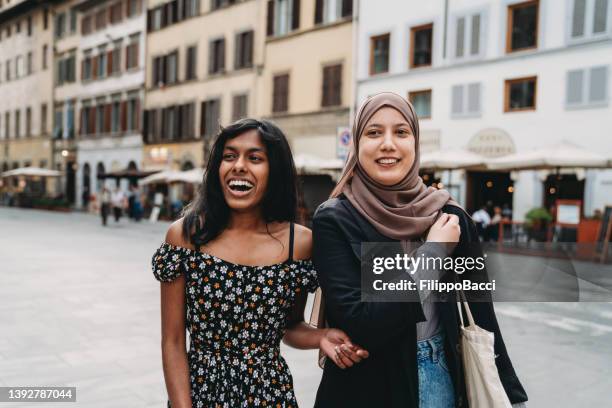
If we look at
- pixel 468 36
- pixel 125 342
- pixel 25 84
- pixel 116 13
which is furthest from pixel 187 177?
pixel 25 84

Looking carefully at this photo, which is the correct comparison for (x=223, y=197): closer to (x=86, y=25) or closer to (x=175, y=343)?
(x=175, y=343)

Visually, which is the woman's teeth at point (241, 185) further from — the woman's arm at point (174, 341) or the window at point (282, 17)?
the window at point (282, 17)

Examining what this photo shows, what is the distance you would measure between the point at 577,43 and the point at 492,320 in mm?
18745

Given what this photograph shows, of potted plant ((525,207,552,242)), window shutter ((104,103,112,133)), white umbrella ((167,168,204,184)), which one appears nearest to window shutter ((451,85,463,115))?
potted plant ((525,207,552,242))

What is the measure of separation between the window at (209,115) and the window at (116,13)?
35.7 ft

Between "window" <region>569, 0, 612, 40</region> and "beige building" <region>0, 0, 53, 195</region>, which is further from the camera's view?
"beige building" <region>0, 0, 53, 195</region>

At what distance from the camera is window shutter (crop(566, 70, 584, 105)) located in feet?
60.4

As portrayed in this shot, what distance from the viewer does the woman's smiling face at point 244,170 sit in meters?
2.10

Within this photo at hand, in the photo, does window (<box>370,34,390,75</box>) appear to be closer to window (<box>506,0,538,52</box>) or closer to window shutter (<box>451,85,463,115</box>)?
window shutter (<box>451,85,463,115</box>)

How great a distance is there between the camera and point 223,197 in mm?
2184

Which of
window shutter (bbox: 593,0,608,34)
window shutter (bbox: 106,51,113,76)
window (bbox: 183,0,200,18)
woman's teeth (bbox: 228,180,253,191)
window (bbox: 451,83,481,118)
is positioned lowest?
woman's teeth (bbox: 228,180,253,191)

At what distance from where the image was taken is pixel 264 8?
97.1 ft

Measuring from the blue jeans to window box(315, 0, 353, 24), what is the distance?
24.9m

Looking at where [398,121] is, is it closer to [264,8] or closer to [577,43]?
[577,43]
